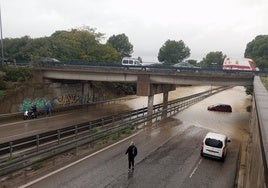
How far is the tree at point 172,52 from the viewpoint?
444ft

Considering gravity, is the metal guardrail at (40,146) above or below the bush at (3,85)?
below

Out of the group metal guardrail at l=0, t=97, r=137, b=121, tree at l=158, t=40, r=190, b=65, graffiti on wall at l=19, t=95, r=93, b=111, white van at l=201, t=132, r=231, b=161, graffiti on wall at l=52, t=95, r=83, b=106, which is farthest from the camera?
tree at l=158, t=40, r=190, b=65

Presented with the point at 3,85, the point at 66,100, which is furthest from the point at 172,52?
the point at 3,85

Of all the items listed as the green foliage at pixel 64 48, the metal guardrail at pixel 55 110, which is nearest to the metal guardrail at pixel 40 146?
the metal guardrail at pixel 55 110

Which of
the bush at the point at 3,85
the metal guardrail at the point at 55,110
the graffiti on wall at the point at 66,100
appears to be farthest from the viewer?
the graffiti on wall at the point at 66,100

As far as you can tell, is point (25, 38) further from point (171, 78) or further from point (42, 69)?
point (171, 78)

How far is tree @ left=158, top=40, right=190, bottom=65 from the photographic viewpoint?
135250mm

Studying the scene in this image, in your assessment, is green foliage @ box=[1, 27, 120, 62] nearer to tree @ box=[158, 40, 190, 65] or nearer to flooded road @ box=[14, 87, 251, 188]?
flooded road @ box=[14, 87, 251, 188]

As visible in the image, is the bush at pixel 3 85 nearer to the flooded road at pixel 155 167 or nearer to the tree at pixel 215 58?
the flooded road at pixel 155 167

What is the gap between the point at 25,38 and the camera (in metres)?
55.4

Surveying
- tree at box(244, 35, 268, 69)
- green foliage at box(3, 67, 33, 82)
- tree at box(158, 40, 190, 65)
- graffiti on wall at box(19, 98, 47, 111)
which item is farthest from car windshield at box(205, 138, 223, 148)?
tree at box(158, 40, 190, 65)

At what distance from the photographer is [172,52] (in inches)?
5364

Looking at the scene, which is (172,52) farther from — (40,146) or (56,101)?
(40,146)

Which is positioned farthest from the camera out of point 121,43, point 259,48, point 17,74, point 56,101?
point 121,43
